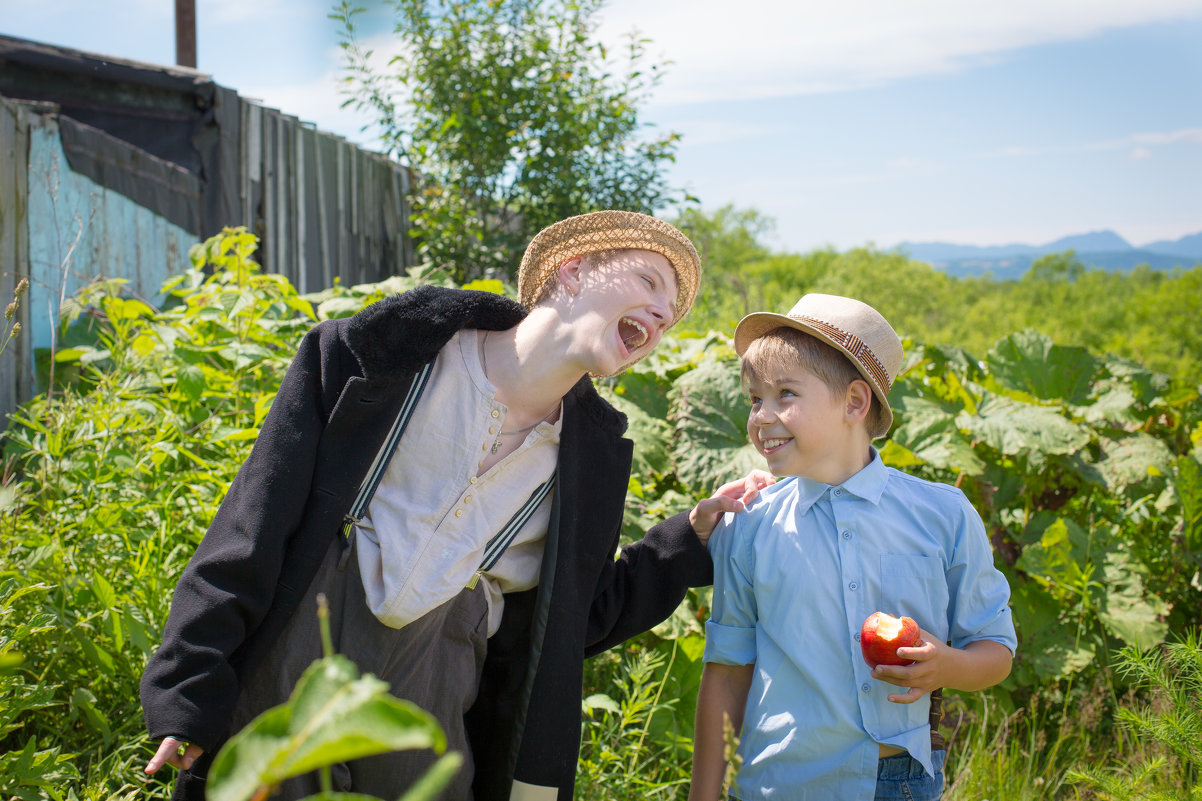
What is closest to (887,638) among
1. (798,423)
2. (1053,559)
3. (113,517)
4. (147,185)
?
(798,423)

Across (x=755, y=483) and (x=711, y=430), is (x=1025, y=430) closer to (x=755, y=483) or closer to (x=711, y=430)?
(x=711, y=430)

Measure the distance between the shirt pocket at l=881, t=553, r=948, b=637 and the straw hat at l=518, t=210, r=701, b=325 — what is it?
0.62 metres

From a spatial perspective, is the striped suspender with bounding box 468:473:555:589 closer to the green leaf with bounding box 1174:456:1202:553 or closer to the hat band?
the hat band

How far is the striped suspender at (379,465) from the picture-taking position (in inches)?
64.1

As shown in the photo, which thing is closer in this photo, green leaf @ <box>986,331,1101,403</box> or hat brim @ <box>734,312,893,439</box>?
hat brim @ <box>734,312,893,439</box>

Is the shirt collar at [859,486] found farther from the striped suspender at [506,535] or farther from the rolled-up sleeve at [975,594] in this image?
the striped suspender at [506,535]

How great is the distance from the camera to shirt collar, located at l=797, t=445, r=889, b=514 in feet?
5.44

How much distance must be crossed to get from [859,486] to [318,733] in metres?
1.43

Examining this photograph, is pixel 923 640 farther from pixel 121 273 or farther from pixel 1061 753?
pixel 121 273

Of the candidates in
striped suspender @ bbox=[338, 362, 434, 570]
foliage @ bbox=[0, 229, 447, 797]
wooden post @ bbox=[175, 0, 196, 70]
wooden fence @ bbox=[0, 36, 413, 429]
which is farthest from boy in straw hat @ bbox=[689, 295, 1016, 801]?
wooden post @ bbox=[175, 0, 196, 70]

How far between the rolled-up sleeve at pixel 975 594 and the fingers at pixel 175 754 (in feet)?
4.19

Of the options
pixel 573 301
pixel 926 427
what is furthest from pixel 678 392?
pixel 573 301

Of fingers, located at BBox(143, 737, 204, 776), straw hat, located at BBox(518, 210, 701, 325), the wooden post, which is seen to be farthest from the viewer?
the wooden post

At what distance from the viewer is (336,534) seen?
5.29ft
